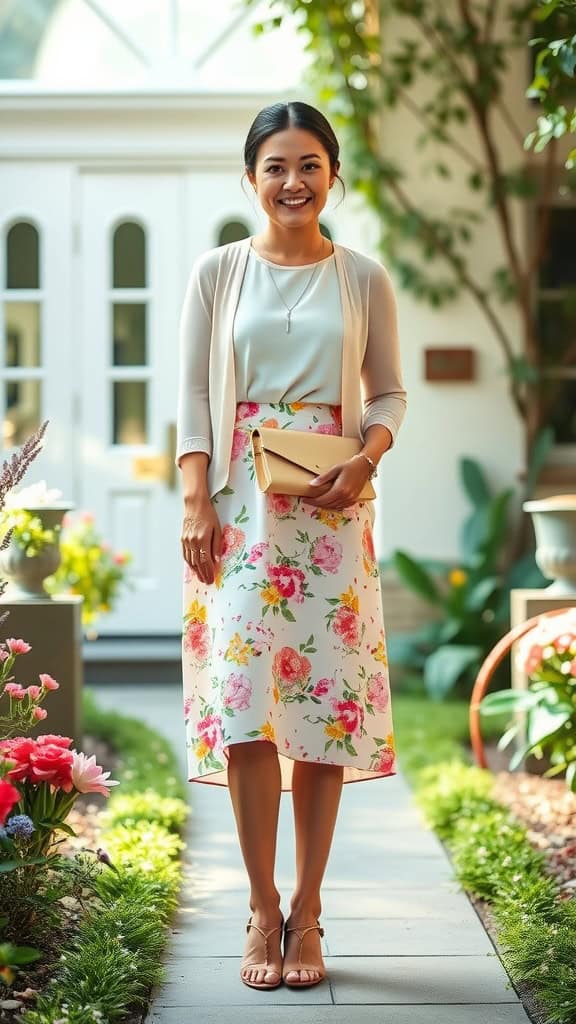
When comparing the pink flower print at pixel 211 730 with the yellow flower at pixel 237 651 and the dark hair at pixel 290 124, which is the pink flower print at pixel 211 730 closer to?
the yellow flower at pixel 237 651

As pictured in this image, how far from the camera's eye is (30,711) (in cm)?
278

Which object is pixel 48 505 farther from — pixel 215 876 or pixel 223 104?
pixel 223 104

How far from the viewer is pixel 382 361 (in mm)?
2734

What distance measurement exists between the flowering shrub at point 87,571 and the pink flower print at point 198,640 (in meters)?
2.65

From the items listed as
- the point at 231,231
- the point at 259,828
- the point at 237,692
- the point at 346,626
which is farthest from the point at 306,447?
the point at 231,231

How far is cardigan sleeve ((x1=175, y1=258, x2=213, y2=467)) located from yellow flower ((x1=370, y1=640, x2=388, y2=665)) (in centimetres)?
50

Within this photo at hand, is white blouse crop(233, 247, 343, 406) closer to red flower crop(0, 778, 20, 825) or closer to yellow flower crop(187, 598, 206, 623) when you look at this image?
yellow flower crop(187, 598, 206, 623)

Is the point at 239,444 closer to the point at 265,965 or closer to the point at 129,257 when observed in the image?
the point at 265,965

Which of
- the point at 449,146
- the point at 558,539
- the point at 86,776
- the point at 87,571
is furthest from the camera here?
the point at 449,146

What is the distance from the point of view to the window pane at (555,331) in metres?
6.54

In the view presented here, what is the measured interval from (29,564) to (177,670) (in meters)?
2.29


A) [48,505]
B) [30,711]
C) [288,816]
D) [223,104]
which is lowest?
[288,816]

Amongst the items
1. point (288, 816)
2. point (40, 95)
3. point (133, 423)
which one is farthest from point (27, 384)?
point (288, 816)

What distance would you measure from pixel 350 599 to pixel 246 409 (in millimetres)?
422
